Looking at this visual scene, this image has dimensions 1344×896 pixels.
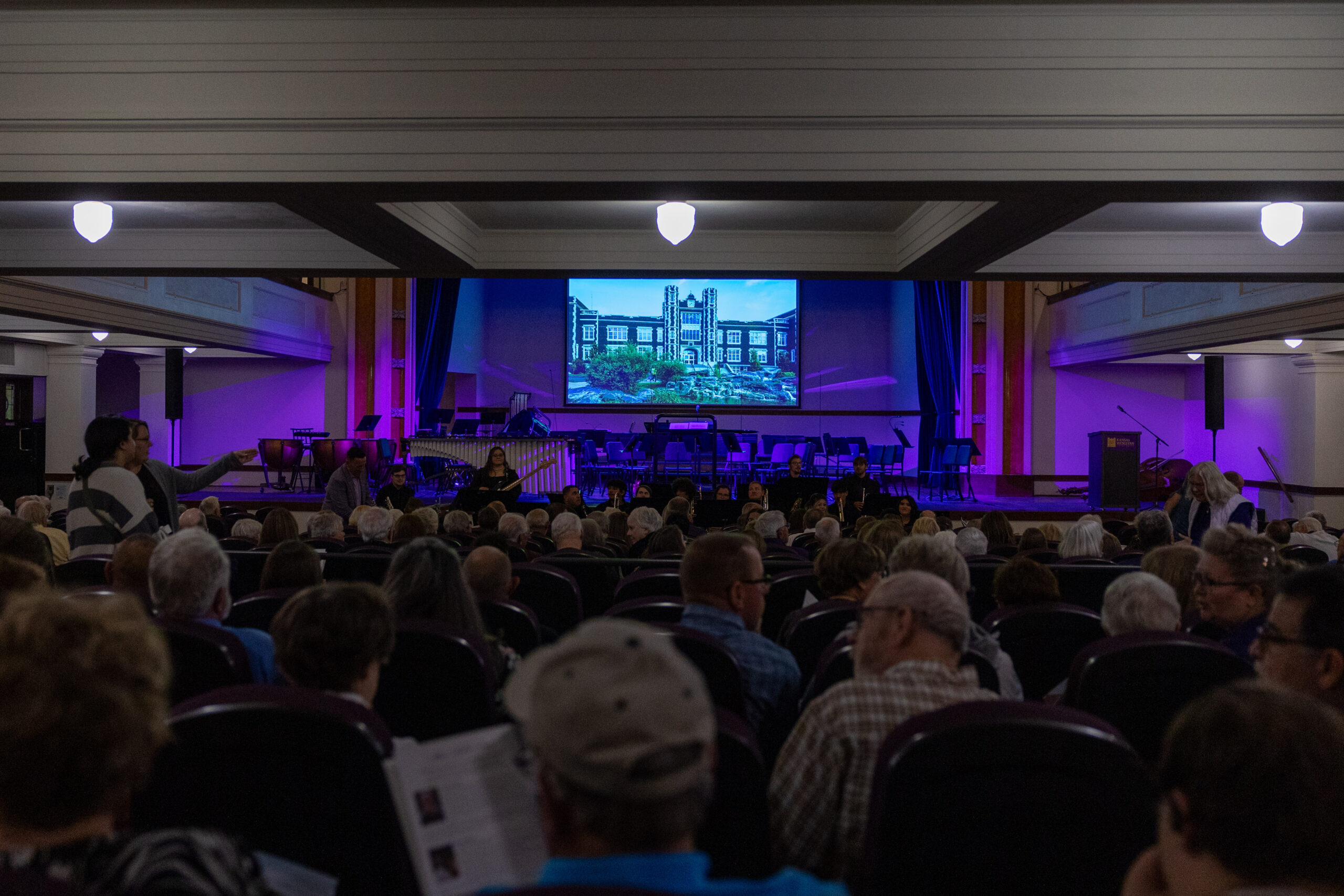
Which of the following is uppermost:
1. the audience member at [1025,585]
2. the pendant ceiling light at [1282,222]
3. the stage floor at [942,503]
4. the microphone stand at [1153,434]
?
the pendant ceiling light at [1282,222]

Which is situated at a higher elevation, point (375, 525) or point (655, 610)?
point (375, 525)

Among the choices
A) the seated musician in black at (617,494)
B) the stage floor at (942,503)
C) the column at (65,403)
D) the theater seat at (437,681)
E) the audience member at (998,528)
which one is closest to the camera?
the theater seat at (437,681)

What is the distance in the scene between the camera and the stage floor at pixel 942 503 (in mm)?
11797

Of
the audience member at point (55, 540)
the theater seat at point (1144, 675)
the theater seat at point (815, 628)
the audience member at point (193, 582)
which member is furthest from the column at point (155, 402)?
the theater seat at point (1144, 675)

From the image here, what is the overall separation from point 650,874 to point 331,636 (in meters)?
1.13

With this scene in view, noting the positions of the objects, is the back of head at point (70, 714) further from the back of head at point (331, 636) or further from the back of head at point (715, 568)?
the back of head at point (715, 568)

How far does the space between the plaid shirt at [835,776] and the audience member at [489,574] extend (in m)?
1.68

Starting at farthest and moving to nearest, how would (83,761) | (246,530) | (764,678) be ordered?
(246,530)
(764,678)
(83,761)

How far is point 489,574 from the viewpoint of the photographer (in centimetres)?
323

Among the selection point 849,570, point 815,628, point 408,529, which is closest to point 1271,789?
point 815,628

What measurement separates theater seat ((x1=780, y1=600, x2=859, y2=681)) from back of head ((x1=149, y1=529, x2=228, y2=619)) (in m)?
1.57

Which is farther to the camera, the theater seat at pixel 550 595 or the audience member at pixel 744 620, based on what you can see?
the theater seat at pixel 550 595

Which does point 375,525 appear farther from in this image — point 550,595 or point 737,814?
point 737,814

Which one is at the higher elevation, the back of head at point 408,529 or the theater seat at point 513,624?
the back of head at point 408,529
